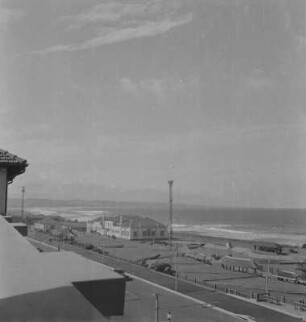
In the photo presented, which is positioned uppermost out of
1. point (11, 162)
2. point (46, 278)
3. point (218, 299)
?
point (11, 162)

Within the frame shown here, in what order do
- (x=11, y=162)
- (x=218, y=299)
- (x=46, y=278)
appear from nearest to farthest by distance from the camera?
1. (x=46, y=278)
2. (x=11, y=162)
3. (x=218, y=299)

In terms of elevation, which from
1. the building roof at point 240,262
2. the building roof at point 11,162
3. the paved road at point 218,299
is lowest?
the building roof at point 240,262

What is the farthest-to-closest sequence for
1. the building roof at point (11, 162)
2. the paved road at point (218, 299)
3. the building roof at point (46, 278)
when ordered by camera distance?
1. the paved road at point (218, 299)
2. the building roof at point (11, 162)
3. the building roof at point (46, 278)

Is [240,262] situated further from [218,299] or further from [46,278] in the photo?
[46,278]

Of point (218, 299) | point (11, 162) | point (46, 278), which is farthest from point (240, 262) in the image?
point (46, 278)

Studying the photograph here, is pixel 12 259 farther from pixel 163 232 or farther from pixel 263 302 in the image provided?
pixel 163 232

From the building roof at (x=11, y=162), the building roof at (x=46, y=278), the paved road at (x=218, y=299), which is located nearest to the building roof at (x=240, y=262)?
the paved road at (x=218, y=299)

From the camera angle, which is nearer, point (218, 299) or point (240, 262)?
point (218, 299)

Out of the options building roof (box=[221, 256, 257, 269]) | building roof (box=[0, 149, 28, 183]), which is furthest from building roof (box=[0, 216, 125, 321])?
building roof (box=[221, 256, 257, 269])

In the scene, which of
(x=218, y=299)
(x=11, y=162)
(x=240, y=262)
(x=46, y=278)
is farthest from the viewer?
(x=240, y=262)

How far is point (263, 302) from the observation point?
902 inches

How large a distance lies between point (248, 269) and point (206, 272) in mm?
4391

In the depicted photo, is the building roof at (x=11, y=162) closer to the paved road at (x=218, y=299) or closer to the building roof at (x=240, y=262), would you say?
the paved road at (x=218, y=299)

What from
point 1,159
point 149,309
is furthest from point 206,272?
point 1,159
